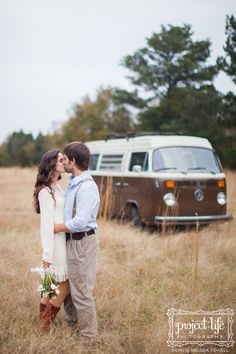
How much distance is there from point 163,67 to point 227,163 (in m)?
13.0

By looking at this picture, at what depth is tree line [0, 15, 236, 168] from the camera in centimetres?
2338

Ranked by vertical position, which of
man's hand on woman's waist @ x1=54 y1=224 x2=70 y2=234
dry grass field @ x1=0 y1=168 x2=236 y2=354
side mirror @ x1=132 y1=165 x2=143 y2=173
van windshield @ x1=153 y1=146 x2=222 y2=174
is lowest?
dry grass field @ x1=0 y1=168 x2=236 y2=354

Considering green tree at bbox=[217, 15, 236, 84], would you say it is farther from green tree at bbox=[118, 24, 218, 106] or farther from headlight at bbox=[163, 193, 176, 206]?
headlight at bbox=[163, 193, 176, 206]

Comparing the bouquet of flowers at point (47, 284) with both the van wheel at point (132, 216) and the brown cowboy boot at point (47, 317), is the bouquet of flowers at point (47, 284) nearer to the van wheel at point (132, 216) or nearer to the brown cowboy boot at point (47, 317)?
the brown cowboy boot at point (47, 317)

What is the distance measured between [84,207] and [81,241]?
0.35m

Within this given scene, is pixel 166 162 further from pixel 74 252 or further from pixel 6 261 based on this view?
pixel 74 252

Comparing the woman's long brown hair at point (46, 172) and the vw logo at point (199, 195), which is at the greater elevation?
the woman's long brown hair at point (46, 172)

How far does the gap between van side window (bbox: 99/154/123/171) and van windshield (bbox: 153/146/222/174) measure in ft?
4.60

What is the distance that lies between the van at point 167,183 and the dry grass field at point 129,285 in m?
0.40

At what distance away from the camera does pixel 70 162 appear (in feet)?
12.8

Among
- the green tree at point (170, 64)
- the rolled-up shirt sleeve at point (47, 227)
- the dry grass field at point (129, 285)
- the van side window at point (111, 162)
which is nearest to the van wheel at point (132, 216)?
the dry grass field at point (129, 285)

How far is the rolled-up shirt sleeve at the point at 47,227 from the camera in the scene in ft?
12.4

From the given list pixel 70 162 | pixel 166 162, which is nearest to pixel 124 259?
pixel 166 162

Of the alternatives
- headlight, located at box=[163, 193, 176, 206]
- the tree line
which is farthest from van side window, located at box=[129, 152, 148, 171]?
the tree line
